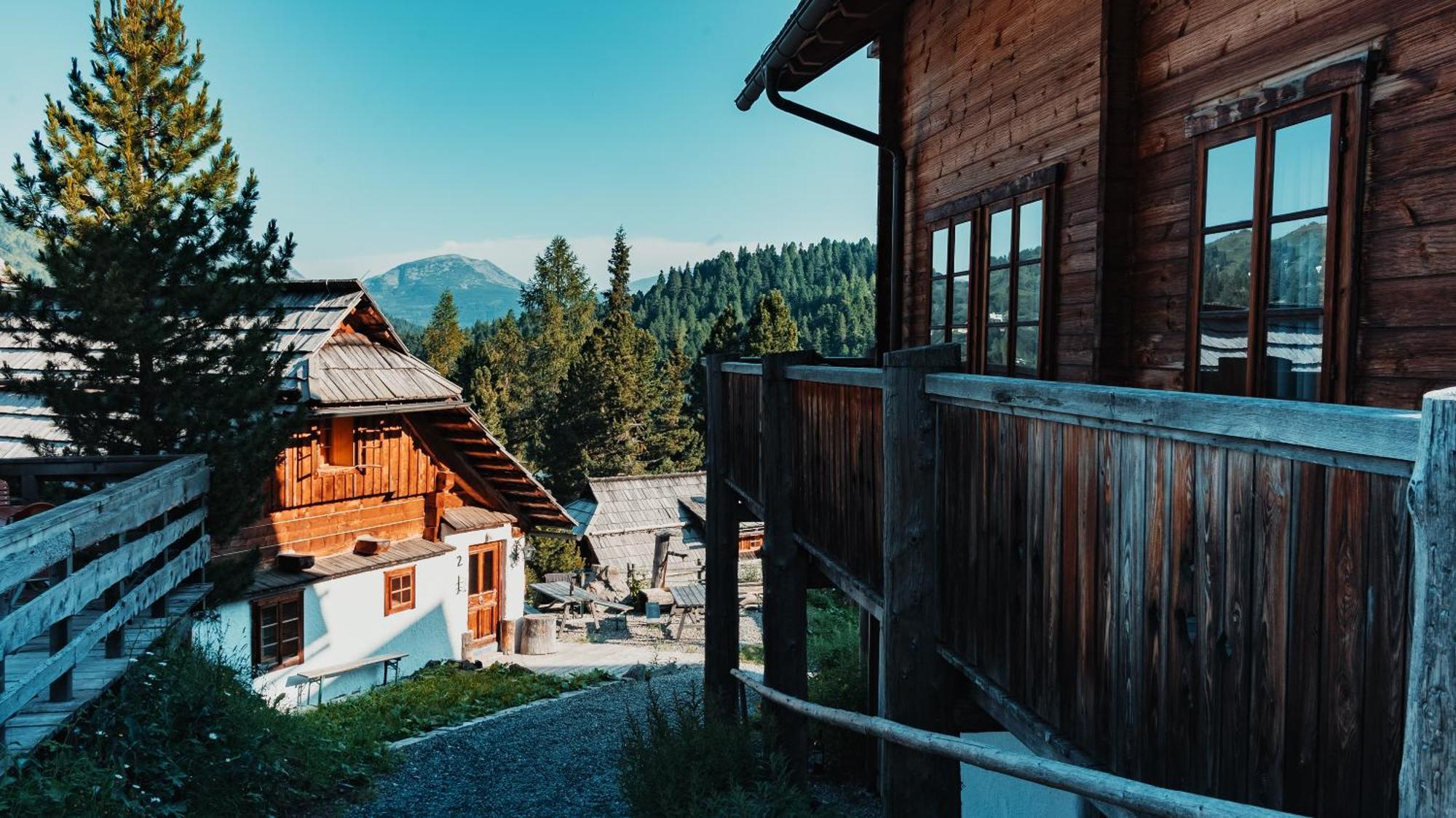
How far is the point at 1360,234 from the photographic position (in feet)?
11.4

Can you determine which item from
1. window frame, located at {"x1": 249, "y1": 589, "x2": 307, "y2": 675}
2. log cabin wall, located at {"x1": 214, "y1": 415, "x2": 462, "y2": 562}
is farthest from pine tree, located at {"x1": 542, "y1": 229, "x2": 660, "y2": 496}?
window frame, located at {"x1": 249, "y1": 589, "x2": 307, "y2": 675}

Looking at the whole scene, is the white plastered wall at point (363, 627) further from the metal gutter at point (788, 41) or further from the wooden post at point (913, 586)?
the wooden post at point (913, 586)

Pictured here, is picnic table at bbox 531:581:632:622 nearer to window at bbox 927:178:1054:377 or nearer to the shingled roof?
the shingled roof

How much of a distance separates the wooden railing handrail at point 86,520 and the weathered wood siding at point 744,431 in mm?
4207

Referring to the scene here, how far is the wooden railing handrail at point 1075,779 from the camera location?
202 centimetres

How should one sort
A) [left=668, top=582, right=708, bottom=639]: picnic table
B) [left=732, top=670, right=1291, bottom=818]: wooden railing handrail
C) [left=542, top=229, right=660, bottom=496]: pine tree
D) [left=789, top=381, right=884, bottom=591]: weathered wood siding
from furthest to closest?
[left=542, top=229, right=660, bottom=496]: pine tree, [left=668, top=582, right=708, bottom=639]: picnic table, [left=789, top=381, right=884, bottom=591]: weathered wood siding, [left=732, top=670, right=1291, bottom=818]: wooden railing handrail

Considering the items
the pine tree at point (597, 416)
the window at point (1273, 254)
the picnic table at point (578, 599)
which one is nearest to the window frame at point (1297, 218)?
the window at point (1273, 254)

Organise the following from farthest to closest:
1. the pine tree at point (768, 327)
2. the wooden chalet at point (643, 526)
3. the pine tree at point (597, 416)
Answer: the pine tree at point (597, 416)
the pine tree at point (768, 327)
the wooden chalet at point (643, 526)

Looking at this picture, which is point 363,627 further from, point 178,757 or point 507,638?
point 178,757

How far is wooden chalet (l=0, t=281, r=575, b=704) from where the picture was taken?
15.9 meters

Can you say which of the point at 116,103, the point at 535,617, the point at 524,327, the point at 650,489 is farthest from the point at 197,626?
the point at 524,327

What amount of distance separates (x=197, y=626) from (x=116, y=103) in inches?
262

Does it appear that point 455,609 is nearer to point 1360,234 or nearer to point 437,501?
point 437,501

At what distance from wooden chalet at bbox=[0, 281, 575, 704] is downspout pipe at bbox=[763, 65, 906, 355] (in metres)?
9.39
